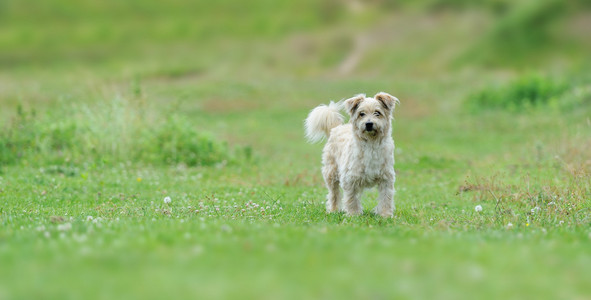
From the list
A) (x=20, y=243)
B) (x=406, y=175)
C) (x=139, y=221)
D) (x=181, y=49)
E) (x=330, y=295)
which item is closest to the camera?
(x=330, y=295)

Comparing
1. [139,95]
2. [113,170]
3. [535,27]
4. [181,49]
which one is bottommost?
[113,170]

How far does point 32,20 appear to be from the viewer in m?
87.2

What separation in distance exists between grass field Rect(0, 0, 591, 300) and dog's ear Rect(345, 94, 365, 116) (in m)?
2.16

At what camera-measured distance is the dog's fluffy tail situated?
15203mm

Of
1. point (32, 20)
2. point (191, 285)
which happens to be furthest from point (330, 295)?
point (32, 20)

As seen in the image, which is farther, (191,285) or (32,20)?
(32,20)

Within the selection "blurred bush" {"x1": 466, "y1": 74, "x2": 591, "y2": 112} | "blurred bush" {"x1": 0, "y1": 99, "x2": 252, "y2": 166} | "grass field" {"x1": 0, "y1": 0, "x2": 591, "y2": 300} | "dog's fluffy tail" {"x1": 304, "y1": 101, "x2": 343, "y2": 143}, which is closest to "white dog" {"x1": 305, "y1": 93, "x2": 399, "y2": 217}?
"grass field" {"x1": 0, "y1": 0, "x2": 591, "y2": 300}

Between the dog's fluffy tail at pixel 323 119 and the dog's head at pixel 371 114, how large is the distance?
195cm

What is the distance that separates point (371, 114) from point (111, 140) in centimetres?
1138

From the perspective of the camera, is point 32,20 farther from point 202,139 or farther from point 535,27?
point 202,139

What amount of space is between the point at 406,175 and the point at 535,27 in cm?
5885

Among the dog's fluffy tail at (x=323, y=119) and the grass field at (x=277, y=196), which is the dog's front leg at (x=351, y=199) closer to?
the grass field at (x=277, y=196)

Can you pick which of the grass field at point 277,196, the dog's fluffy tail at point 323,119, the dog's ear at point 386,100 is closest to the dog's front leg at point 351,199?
the grass field at point 277,196

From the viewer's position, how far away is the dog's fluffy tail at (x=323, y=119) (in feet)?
49.9
